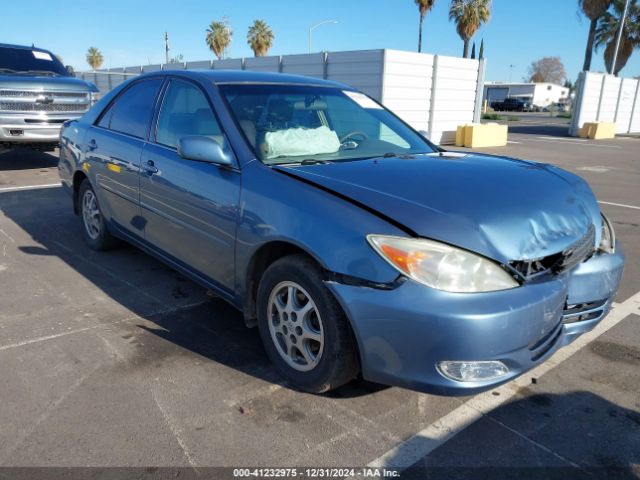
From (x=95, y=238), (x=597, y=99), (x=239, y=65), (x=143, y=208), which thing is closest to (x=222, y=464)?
(x=143, y=208)

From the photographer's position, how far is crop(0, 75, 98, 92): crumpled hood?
28.6 feet

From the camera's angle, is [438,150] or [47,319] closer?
[47,319]

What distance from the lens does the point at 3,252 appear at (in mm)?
4973

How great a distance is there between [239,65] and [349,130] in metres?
17.9

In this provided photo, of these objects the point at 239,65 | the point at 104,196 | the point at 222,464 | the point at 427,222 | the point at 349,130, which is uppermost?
the point at 239,65

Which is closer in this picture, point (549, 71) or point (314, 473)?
point (314, 473)

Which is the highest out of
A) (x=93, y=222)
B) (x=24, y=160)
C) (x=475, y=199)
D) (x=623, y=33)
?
(x=623, y=33)

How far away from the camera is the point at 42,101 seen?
9031 mm

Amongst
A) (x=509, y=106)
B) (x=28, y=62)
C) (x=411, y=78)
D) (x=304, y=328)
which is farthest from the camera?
(x=509, y=106)

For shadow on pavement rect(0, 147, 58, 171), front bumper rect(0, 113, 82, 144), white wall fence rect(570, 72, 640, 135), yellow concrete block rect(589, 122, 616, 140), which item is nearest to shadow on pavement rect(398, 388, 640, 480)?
front bumper rect(0, 113, 82, 144)

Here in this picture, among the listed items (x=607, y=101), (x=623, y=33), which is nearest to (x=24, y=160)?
(x=607, y=101)

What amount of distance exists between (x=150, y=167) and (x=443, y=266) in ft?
7.84

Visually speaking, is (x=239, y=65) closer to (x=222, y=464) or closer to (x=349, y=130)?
(x=349, y=130)

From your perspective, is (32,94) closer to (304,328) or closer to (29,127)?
(29,127)
